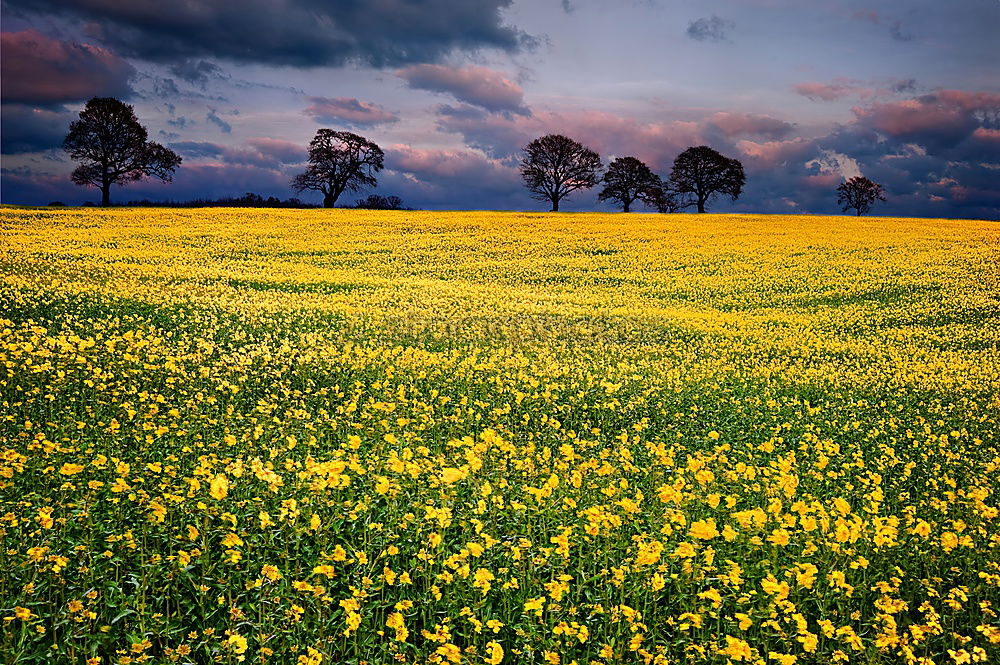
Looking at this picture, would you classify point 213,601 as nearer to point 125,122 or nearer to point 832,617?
point 832,617

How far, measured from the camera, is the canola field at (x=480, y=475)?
446cm

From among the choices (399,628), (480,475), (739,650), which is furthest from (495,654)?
(480,475)

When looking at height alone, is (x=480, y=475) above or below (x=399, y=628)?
below

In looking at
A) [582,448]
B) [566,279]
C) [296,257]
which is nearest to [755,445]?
[582,448]

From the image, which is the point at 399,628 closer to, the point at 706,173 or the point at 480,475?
the point at 480,475

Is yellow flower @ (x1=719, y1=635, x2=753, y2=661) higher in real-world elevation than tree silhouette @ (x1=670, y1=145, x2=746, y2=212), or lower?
lower

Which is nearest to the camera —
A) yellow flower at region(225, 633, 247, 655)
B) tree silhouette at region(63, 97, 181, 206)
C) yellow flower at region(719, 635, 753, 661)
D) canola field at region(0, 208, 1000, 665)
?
yellow flower at region(225, 633, 247, 655)

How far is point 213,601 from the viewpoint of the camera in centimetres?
467

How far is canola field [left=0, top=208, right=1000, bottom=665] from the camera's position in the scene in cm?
446

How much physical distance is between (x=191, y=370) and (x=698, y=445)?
26.1ft

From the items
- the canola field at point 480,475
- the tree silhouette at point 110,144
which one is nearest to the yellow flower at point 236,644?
the canola field at point 480,475

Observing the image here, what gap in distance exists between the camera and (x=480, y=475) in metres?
6.90

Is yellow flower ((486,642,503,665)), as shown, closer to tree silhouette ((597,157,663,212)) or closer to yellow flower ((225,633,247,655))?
yellow flower ((225,633,247,655))

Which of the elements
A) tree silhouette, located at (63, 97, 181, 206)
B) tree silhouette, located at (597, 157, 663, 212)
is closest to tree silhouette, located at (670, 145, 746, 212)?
tree silhouette, located at (597, 157, 663, 212)
